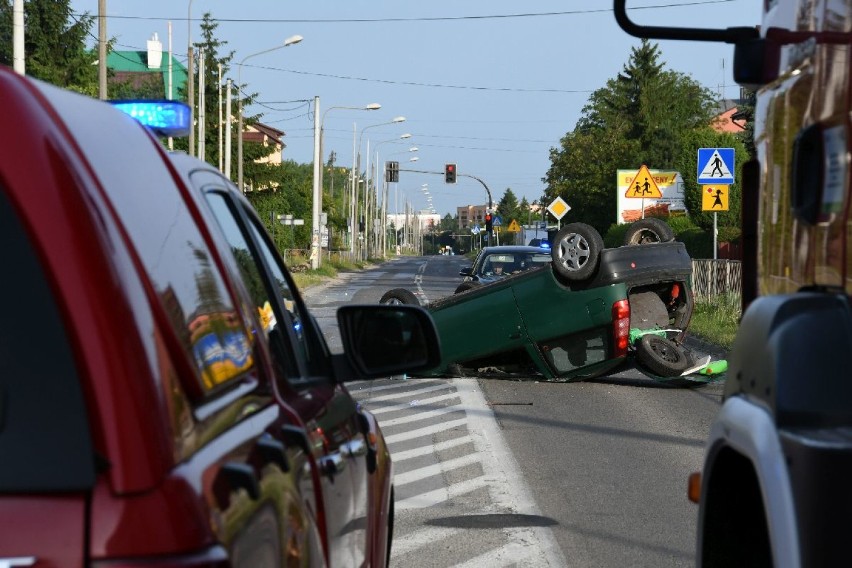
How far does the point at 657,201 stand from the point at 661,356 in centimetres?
5664

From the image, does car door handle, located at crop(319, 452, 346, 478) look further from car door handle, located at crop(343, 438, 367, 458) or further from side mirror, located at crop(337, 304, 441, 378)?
side mirror, located at crop(337, 304, 441, 378)

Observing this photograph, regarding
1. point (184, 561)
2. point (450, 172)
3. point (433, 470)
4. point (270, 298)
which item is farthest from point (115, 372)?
point (450, 172)

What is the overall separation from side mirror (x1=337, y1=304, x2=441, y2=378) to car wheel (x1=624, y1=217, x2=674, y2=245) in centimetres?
1241

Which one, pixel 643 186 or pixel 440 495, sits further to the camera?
pixel 643 186

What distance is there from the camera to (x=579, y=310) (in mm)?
14906

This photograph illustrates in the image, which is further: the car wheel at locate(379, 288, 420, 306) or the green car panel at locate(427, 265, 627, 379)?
the car wheel at locate(379, 288, 420, 306)

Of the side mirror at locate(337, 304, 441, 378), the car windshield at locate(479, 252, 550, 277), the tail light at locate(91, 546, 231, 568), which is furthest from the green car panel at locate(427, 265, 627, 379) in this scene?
the tail light at locate(91, 546, 231, 568)

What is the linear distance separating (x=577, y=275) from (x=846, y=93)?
12129mm

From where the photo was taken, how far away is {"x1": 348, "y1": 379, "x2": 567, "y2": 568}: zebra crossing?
23.1 ft

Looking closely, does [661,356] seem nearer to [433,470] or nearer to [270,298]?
[433,470]

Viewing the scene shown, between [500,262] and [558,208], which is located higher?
[558,208]

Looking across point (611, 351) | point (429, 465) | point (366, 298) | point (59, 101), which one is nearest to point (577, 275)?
point (611, 351)

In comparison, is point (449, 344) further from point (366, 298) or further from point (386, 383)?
point (366, 298)

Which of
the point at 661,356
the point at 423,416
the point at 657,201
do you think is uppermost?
the point at 657,201
